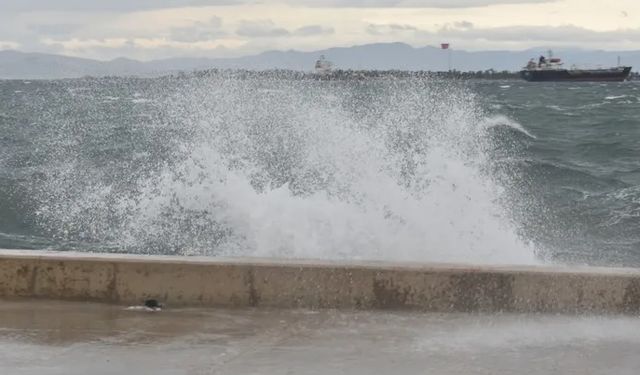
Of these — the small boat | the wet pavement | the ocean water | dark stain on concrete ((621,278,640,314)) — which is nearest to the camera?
the wet pavement

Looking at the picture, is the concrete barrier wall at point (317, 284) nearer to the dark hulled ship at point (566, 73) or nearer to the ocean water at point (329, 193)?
the ocean water at point (329, 193)

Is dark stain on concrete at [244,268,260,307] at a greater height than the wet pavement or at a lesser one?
greater

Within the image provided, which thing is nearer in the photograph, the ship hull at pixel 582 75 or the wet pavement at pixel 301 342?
the wet pavement at pixel 301 342

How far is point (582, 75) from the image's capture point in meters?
114

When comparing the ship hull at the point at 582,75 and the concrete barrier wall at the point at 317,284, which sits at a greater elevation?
the ship hull at the point at 582,75

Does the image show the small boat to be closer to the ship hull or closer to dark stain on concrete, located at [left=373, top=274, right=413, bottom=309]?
the ship hull

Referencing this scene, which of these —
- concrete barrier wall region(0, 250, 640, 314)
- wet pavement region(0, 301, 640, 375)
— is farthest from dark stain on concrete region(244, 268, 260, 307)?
wet pavement region(0, 301, 640, 375)

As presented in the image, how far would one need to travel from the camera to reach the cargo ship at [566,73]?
11338 centimetres

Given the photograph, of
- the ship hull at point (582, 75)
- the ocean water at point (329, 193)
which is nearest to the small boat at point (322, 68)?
the ship hull at point (582, 75)

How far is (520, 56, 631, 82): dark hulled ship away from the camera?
113375 millimetres

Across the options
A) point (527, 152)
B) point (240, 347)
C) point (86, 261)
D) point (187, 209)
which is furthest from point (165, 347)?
point (527, 152)

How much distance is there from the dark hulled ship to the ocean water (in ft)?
294

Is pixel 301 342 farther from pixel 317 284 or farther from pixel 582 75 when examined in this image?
pixel 582 75

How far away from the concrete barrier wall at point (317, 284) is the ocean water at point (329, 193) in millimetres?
2597
